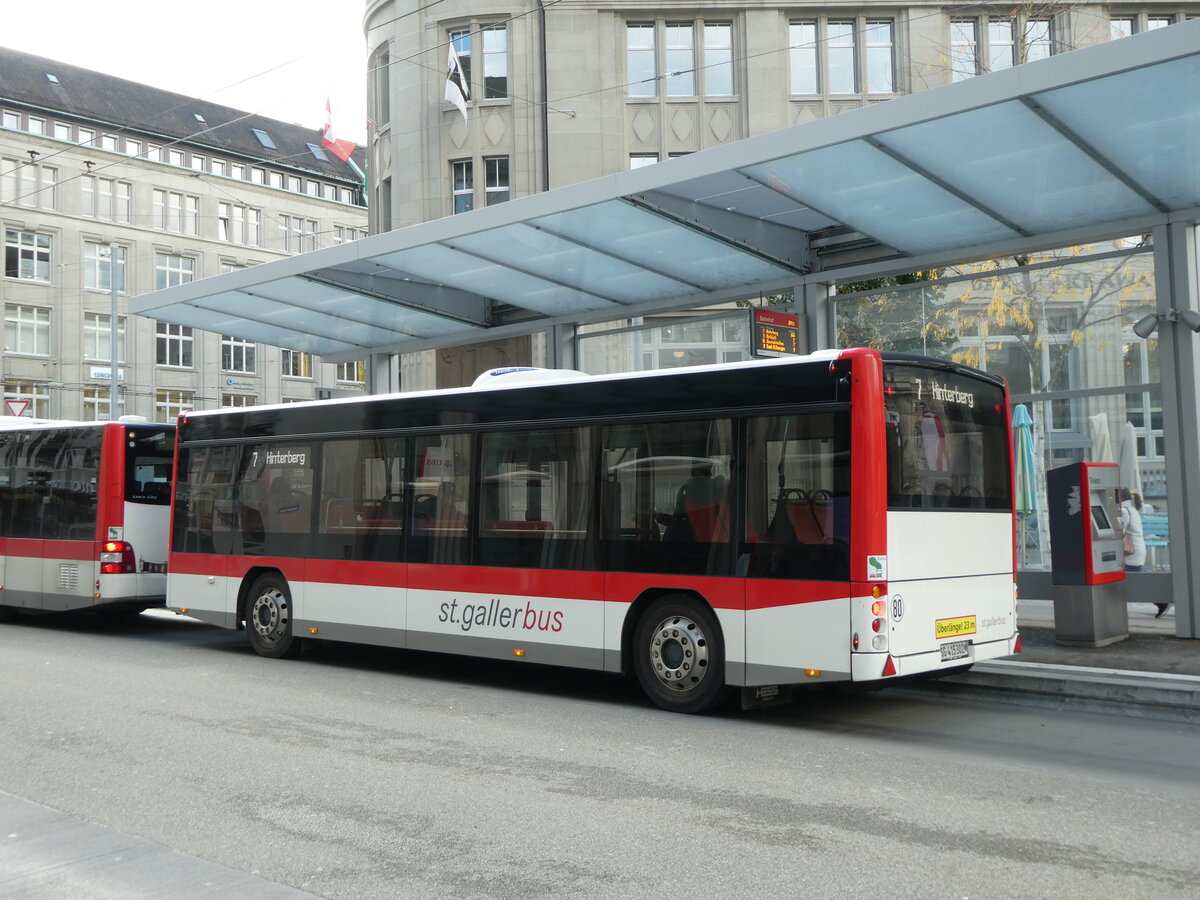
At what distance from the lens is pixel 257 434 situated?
42.7 feet

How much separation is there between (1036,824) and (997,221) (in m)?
8.03

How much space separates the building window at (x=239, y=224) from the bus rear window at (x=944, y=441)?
6437 cm

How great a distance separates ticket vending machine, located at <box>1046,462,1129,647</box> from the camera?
11359 millimetres

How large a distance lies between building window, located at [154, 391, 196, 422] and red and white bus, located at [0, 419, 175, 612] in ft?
158

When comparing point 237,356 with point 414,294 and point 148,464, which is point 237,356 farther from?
point 148,464

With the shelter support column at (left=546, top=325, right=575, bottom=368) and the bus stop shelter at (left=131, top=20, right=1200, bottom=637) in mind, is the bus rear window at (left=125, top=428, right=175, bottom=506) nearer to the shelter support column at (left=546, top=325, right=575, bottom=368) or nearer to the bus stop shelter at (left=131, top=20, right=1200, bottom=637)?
the bus stop shelter at (left=131, top=20, right=1200, bottom=637)

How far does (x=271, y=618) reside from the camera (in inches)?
502

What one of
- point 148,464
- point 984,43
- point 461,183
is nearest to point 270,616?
point 148,464

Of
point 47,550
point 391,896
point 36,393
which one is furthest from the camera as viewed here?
point 36,393

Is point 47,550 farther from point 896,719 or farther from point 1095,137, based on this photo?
point 1095,137

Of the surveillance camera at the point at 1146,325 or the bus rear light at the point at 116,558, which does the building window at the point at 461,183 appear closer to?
the bus rear light at the point at 116,558

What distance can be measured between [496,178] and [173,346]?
41.1m

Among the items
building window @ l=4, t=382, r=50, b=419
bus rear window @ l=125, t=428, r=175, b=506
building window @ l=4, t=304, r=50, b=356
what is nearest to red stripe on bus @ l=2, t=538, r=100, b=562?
bus rear window @ l=125, t=428, r=175, b=506

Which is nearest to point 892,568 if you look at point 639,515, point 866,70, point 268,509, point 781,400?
point 781,400
